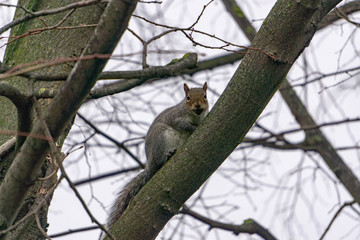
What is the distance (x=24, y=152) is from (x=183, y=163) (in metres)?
0.75

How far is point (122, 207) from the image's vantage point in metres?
3.21

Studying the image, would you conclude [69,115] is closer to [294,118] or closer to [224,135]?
[224,135]

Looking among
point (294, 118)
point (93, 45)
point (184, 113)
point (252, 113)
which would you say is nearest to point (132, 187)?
point (184, 113)

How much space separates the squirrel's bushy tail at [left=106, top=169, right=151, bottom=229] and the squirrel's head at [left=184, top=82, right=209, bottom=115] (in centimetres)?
65

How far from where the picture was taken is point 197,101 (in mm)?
3822

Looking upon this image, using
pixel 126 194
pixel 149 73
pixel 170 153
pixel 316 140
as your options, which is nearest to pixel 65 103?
pixel 149 73

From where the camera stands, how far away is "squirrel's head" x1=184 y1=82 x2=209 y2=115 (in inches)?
148

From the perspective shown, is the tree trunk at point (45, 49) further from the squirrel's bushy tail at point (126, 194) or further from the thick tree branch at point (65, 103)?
the thick tree branch at point (65, 103)

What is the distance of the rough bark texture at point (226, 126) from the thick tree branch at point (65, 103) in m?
0.58

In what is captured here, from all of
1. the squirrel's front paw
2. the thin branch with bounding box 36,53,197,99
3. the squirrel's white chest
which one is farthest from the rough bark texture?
the squirrel's white chest

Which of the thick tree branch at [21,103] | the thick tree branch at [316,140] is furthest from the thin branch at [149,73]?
the thick tree branch at [316,140]

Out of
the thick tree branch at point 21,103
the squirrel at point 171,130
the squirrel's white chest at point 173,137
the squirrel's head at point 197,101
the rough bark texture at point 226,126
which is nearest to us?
the thick tree branch at point 21,103

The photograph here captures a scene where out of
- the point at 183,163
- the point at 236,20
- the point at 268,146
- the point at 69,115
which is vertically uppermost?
the point at 236,20

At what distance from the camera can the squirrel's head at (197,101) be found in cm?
377
